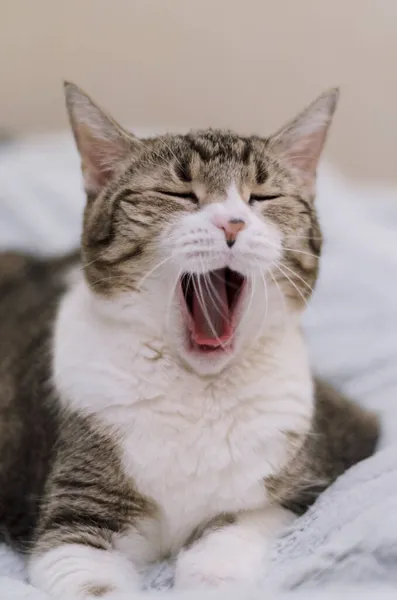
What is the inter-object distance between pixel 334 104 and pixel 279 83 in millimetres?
1165

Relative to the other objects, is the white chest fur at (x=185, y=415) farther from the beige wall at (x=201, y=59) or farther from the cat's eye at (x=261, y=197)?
the beige wall at (x=201, y=59)

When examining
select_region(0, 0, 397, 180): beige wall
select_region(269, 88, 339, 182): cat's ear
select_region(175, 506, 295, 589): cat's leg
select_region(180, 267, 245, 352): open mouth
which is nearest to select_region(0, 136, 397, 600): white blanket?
select_region(175, 506, 295, 589): cat's leg

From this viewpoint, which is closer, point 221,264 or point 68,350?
point 221,264

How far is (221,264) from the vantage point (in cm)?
101

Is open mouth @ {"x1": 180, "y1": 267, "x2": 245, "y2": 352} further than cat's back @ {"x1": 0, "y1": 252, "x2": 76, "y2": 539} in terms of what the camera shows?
No

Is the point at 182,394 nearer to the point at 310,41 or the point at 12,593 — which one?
the point at 12,593

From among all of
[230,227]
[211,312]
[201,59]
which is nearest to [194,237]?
[230,227]

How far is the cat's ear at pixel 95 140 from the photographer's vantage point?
1.15m

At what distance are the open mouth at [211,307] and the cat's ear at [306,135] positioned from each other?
0.29 meters

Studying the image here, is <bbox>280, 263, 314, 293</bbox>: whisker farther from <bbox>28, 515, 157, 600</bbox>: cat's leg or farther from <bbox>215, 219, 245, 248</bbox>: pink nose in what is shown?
<bbox>28, 515, 157, 600</bbox>: cat's leg

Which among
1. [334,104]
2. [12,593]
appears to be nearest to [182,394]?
[12,593]

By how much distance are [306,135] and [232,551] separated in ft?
2.43

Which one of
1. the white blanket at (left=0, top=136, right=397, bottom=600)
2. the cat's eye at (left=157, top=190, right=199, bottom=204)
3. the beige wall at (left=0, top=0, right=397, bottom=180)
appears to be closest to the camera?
the white blanket at (left=0, top=136, right=397, bottom=600)

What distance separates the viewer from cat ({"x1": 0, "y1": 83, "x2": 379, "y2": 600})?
3.41 ft
